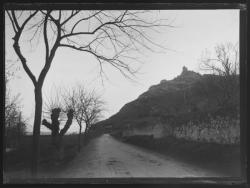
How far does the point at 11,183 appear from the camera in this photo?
2.40 m

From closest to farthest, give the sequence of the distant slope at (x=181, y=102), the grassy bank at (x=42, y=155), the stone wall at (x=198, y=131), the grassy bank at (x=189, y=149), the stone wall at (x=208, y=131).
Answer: the grassy bank at (x=42, y=155)
the distant slope at (x=181, y=102)
the stone wall at (x=198, y=131)
the grassy bank at (x=189, y=149)
the stone wall at (x=208, y=131)

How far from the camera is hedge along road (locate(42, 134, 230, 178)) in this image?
5.48 metres

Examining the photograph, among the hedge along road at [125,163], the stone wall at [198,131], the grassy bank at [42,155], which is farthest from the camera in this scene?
the stone wall at [198,131]

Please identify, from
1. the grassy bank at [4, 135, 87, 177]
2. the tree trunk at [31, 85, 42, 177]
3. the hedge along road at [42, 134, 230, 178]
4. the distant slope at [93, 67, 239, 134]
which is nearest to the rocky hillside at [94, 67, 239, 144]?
the distant slope at [93, 67, 239, 134]

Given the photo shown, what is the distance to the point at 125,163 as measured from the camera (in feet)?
22.0

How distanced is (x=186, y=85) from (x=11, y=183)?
13.1ft

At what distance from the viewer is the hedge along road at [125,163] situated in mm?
5484

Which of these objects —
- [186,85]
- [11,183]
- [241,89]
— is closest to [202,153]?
[186,85]

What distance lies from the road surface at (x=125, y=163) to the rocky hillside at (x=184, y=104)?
79 cm

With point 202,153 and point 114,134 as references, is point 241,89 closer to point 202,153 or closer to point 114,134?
point 114,134

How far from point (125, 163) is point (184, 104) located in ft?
6.42

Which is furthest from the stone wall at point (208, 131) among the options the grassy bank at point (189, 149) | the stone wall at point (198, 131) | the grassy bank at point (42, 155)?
the grassy bank at point (42, 155)

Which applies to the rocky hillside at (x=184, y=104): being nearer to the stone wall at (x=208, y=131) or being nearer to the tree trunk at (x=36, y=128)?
the stone wall at (x=208, y=131)

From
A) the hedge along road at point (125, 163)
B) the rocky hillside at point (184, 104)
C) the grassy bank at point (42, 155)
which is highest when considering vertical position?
the rocky hillside at point (184, 104)
